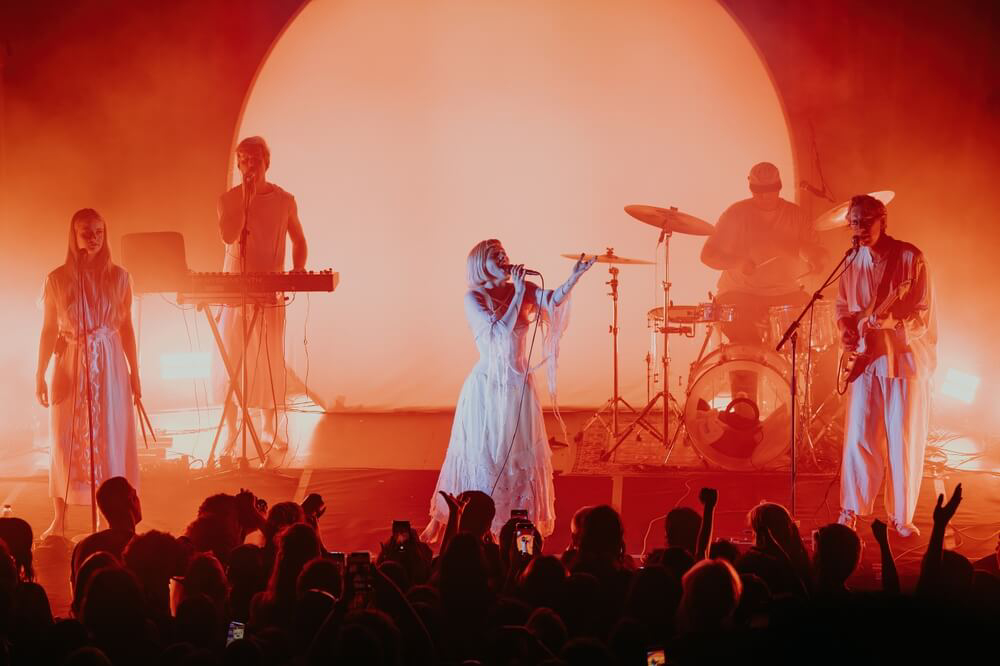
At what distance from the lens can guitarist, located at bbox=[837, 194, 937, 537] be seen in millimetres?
7047

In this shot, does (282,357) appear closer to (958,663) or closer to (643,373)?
(643,373)

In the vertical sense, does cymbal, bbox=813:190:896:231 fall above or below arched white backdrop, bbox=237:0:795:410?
below

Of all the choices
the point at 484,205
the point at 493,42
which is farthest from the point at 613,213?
the point at 493,42

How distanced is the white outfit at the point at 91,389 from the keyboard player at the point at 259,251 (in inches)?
79.7

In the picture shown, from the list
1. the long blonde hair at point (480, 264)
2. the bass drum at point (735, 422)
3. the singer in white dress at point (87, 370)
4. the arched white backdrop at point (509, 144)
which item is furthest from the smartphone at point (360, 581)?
the arched white backdrop at point (509, 144)

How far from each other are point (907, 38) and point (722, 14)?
1732 mm

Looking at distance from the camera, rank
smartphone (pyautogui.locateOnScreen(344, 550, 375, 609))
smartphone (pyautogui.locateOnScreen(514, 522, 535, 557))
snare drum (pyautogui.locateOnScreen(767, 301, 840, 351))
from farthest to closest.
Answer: snare drum (pyautogui.locateOnScreen(767, 301, 840, 351)), smartphone (pyautogui.locateOnScreen(514, 522, 535, 557)), smartphone (pyautogui.locateOnScreen(344, 550, 375, 609))

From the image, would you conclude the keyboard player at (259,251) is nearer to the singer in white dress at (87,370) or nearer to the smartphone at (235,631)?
the singer in white dress at (87,370)

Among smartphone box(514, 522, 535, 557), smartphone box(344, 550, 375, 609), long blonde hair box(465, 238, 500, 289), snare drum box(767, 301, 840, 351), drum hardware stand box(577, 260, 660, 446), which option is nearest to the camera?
smartphone box(344, 550, 375, 609)

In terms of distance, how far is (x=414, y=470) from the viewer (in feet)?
30.2

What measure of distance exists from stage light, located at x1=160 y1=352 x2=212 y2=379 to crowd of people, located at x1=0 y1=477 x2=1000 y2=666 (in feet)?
25.3

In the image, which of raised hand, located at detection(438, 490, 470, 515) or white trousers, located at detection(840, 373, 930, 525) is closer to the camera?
raised hand, located at detection(438, 490, 470, 515)

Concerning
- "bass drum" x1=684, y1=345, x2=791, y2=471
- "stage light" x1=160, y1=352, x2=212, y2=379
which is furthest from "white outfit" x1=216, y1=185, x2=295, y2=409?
"bass drum" x1=684, y1=345, x2=791, y2=471

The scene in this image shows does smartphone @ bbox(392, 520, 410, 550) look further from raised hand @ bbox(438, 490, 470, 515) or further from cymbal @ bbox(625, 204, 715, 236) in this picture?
cymbal @ bbox(625, 204, 715, 236)
